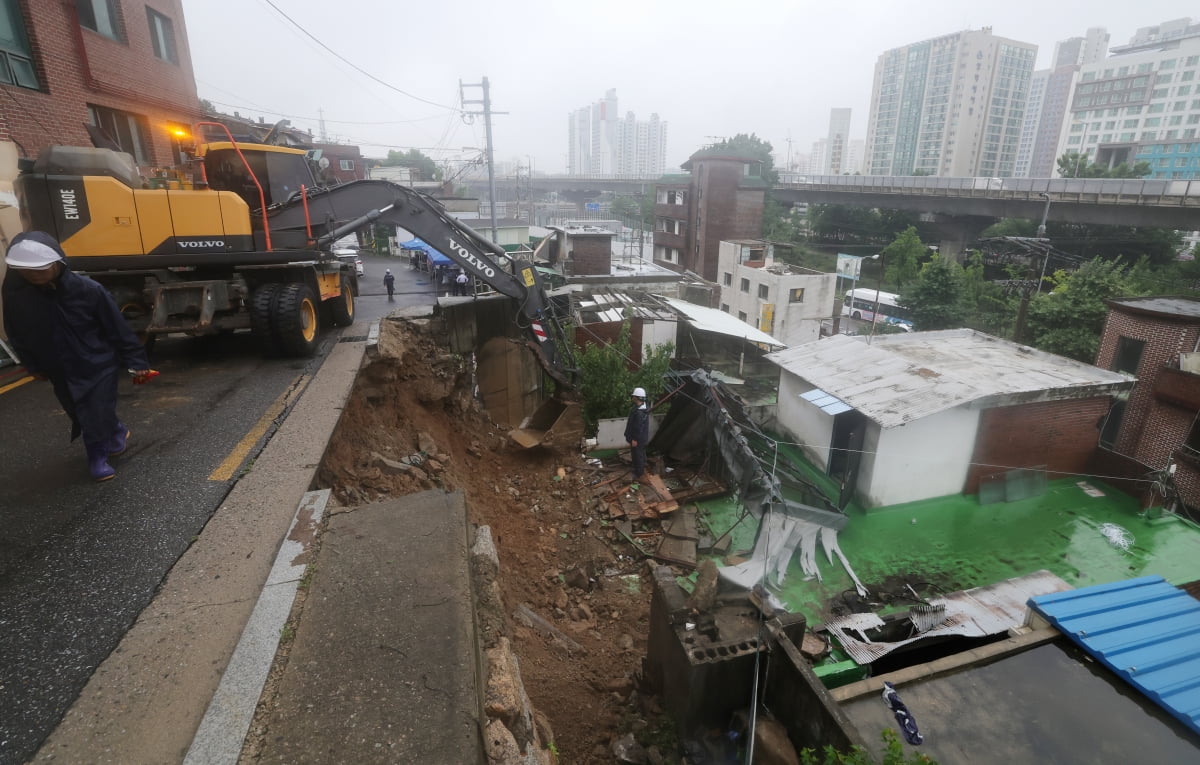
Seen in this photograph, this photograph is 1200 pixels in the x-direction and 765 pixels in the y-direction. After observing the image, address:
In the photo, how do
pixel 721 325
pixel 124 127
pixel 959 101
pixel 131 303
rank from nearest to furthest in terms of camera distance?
pixel 131 303 → pixel 124 127 → pixel 721 325 → pixel 959 101

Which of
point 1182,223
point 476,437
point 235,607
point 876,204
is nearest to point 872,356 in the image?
point 476,437

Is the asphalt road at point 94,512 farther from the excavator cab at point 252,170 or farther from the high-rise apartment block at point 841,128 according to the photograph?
A: the high-rise apartment block at point 841,128

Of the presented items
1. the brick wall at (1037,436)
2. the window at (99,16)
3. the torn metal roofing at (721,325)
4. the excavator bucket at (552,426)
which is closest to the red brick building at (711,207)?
the torn metal roofing at (721,325)

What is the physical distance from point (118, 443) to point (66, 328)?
3.11ft

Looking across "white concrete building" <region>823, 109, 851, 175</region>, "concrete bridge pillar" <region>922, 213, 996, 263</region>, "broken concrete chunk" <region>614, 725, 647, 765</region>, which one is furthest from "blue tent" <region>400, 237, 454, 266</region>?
"white concrete building" <region>823, 109, 851, 175</region>

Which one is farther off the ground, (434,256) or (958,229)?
(958,229)

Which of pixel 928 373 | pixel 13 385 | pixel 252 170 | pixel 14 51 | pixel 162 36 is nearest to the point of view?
pixel 13 385

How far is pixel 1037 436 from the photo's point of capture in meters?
10.5

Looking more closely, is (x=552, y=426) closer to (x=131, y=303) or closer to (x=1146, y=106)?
(x=131, y=303)

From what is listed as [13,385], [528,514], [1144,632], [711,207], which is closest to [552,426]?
[528,514]

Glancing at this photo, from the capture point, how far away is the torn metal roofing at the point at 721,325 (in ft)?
46.9

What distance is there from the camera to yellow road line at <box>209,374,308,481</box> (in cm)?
410

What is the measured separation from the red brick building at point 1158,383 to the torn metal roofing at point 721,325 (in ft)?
24.2

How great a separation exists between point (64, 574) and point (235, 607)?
111cm
